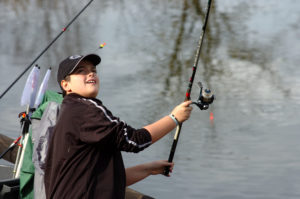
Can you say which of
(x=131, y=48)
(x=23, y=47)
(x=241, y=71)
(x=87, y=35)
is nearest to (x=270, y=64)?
(x=241, y=71)

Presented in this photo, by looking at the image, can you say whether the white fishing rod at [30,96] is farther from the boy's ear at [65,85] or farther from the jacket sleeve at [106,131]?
the jacket sleeve at [106,131]

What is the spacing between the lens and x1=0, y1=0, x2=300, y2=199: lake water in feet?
16.9

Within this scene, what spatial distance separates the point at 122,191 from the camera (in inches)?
77.1

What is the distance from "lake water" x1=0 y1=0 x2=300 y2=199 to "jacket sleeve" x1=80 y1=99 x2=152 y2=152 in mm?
2565

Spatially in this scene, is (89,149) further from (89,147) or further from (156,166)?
(156,166)

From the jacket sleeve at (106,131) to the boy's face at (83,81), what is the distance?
0.10 m

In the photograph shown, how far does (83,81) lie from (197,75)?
5734 mm

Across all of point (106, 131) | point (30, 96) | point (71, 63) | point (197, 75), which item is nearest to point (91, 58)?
point (71, 63)

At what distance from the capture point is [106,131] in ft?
6.12

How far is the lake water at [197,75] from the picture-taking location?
16.9 feet

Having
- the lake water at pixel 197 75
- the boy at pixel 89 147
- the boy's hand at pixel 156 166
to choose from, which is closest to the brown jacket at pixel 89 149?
the boy at pixel 89 147

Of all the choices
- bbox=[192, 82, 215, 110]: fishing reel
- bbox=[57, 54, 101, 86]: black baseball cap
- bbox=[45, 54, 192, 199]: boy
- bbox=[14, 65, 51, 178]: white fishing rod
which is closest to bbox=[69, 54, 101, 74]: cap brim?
bbox=[57, 54, 101, 86]: black baseball cap

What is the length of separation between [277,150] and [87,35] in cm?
473

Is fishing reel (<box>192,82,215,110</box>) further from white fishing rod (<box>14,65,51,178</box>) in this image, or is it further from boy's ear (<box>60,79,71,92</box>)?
white fishing rod (<box>14,65,51,178</box>)
